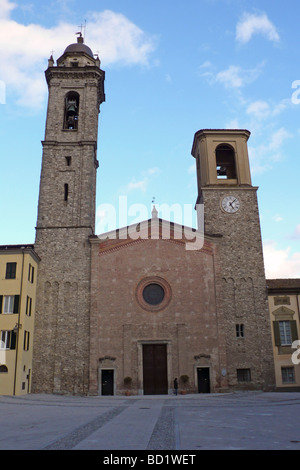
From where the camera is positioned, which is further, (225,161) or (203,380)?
(225,161)

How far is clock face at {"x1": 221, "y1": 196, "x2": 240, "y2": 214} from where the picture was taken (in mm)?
32062

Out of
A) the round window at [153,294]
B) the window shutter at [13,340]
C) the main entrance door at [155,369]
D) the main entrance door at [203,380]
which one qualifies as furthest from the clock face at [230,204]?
the window shutter at [13,340]

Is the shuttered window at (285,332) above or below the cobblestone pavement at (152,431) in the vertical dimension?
above

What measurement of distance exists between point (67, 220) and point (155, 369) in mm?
12764

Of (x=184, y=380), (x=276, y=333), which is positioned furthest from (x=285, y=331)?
(x=184, y=380)

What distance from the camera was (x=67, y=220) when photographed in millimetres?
30625

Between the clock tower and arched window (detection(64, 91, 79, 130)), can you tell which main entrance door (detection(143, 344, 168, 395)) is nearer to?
the clock tower

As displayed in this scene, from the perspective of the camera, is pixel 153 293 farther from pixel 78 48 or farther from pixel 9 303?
pixel 78 48

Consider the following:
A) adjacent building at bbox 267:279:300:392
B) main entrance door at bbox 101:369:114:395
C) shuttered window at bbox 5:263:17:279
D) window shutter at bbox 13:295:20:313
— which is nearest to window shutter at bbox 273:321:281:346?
adjacent building at bbox 267:279:300:392

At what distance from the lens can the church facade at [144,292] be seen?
27.2m

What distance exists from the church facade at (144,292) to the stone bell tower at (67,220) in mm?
79

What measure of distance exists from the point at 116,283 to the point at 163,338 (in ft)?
16.8

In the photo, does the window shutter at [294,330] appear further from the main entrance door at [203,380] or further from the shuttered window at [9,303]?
the shuttered window at [9,303]
